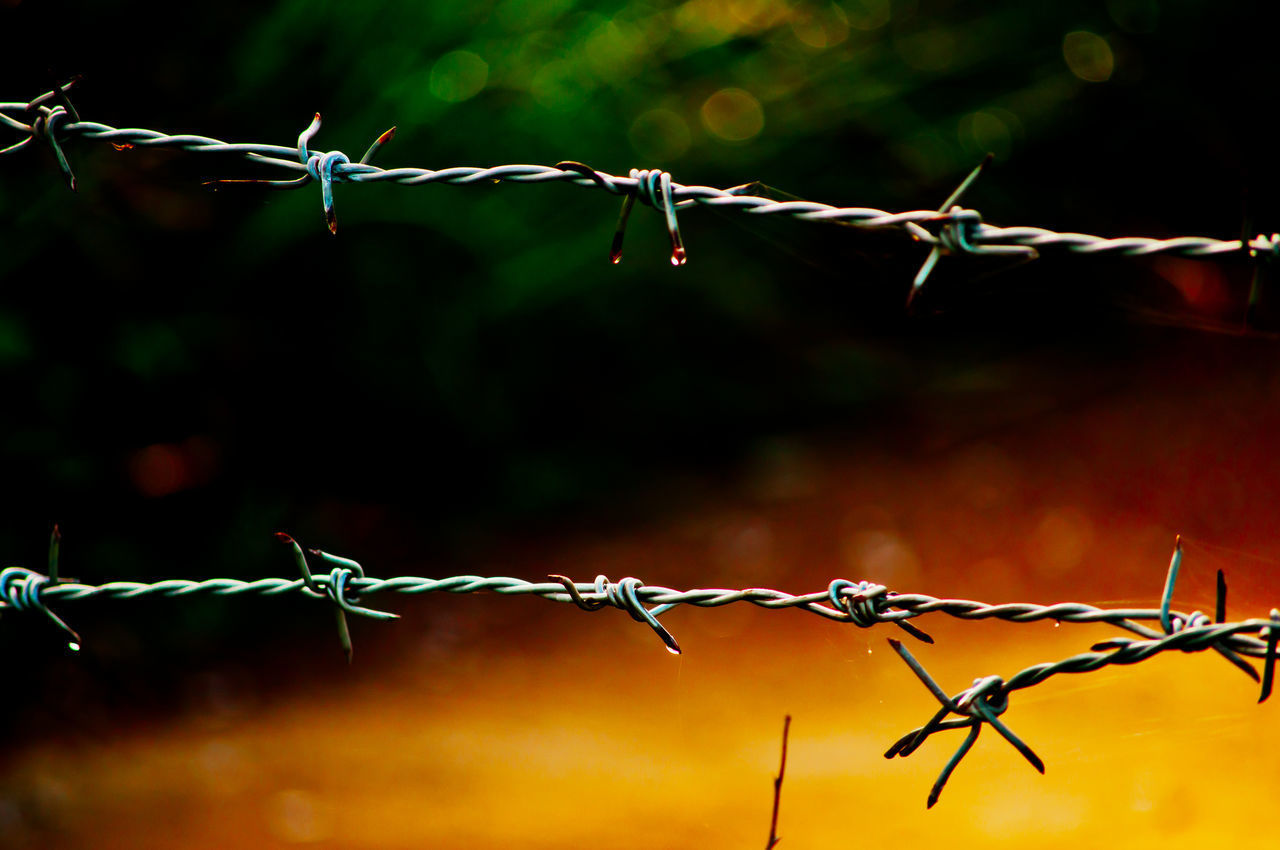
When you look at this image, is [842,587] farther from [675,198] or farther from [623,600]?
[675,198]

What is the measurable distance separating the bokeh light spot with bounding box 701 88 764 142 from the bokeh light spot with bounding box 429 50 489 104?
932 millimetres

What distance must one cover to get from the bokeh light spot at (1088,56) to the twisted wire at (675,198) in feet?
11.0

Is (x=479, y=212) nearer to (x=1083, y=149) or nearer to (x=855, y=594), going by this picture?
(x=855, y=594)

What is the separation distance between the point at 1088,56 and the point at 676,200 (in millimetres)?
3688

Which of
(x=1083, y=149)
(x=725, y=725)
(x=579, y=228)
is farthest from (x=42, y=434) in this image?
Result: (x=1083, y=149)

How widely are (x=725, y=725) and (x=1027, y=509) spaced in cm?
169

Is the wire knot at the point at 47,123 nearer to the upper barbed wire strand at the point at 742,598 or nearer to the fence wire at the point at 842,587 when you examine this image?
the fence wire at the point at 842,587

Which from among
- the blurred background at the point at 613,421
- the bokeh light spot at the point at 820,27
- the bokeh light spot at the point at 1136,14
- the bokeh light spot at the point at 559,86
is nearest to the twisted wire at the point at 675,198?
the blurred background at the point at 613,421

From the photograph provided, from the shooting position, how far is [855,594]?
36.7 inches

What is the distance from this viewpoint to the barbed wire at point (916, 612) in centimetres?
85

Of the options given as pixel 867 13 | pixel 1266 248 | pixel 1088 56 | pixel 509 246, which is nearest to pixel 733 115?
pixel 867 13

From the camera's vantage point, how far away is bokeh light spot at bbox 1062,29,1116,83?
383 centimetres

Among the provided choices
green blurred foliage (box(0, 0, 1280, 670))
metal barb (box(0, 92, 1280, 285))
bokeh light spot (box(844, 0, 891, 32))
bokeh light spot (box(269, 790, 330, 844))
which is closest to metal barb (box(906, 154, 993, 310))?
metal barb (box(0, 92, 1280, 285))

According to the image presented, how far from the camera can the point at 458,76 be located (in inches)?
110
